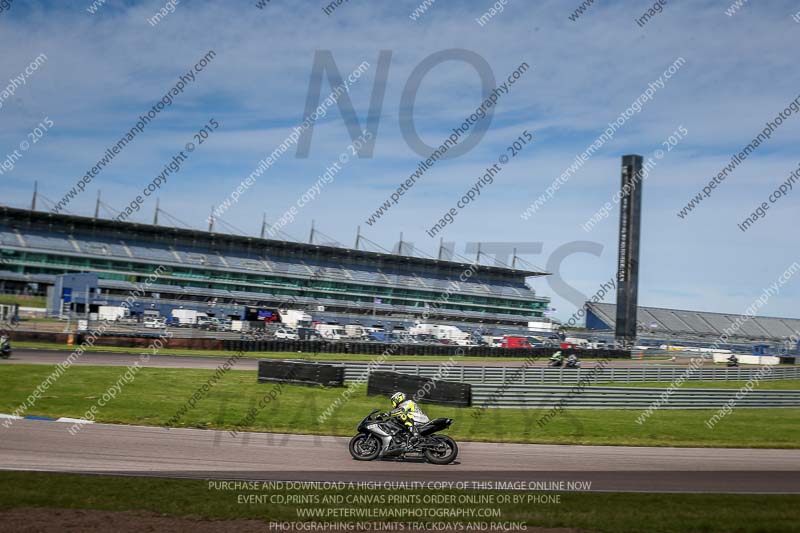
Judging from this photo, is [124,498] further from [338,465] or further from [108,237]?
[108,237]

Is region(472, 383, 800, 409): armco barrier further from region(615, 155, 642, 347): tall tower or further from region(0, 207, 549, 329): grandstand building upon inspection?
region(615, 155, 642, 347): tall tower

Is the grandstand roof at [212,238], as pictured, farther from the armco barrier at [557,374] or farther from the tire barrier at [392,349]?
the armco barrier at [557,374]

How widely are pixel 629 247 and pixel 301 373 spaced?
56953 mm

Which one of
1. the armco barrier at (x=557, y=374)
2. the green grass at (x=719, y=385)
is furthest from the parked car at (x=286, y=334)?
the green grass at (x=719, y=385)

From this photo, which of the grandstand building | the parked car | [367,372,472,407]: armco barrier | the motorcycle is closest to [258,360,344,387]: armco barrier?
[367,372,472,407]: armco barrier

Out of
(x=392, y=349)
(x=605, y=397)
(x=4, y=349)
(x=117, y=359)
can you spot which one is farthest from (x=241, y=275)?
(x=605, y=397)

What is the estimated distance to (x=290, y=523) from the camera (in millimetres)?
8852

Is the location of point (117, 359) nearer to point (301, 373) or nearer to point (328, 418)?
point (301, 373)

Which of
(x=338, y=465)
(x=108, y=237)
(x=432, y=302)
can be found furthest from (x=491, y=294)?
(x=338, y=465)

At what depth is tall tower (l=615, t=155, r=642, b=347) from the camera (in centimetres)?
7406

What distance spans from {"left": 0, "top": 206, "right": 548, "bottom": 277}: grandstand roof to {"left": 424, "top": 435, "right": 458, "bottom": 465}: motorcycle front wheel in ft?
244

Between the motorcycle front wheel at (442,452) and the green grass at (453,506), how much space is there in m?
2.89

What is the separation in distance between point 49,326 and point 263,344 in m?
14.5

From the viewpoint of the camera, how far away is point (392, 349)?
5069cm
